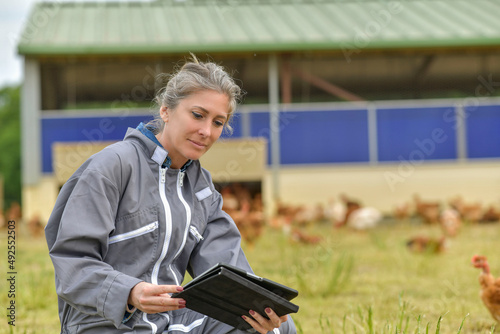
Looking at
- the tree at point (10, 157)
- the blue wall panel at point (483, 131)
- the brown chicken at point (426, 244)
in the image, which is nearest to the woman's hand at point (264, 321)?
the brown chicken at point (426, 244)

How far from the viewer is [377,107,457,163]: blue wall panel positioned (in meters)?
12.8

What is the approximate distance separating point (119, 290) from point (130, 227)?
31cm

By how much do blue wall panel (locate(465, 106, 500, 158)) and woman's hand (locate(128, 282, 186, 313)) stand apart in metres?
11.7

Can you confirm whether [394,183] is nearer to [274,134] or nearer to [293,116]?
[293,116]

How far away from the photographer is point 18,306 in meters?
5.25

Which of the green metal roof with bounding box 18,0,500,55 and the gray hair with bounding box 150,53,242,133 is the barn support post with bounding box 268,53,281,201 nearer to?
the green metal roof with bounding box 18,0,500,55

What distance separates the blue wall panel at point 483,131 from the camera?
12977 mm

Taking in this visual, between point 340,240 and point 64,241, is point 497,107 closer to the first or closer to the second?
point 340,240

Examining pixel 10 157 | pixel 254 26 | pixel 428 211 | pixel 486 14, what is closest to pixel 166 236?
pixel 428 211

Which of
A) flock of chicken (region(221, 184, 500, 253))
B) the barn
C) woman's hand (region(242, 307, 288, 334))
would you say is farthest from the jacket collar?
the barn

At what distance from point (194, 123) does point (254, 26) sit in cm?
1135

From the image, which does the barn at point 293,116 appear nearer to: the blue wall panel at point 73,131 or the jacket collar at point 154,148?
the blue wall panel at point 73,131

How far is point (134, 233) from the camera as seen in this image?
97.4 inches

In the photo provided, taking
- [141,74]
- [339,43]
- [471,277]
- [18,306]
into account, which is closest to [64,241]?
[18,306]
